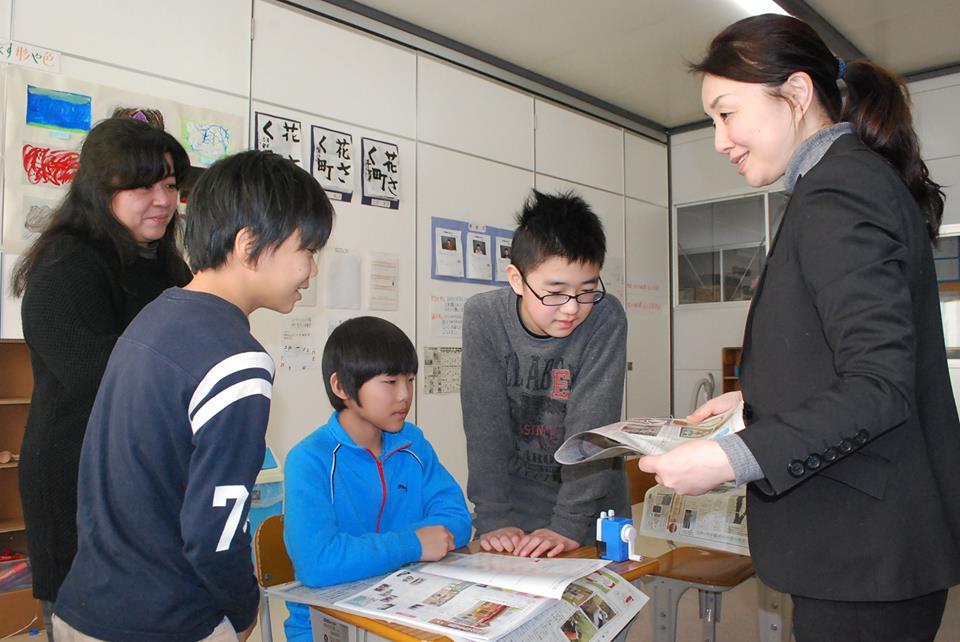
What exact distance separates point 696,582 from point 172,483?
1533 millimetres

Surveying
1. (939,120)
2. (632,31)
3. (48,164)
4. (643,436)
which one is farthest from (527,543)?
(939,120)

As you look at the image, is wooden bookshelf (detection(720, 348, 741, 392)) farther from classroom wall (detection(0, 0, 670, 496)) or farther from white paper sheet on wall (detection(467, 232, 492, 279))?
white paper sheet on wall (detection(467, 232, 492, 279))

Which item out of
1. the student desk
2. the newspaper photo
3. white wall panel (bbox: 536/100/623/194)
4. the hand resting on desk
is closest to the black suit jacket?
the newspaper photo

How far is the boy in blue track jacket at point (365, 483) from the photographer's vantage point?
52.5 inches

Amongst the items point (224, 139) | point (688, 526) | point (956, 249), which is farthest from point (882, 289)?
point (956, 249)

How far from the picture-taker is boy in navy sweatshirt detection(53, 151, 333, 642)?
902 mm

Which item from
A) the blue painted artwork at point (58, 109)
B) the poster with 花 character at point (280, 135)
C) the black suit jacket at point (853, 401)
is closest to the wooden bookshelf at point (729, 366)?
the poster with 花 character at point (280, 135)

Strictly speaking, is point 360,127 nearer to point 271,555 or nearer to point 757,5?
point 757,5

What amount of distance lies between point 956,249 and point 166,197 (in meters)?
4.44

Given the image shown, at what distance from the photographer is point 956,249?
4367 mm

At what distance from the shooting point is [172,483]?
0.94 metres

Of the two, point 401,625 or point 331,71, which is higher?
point 331,71

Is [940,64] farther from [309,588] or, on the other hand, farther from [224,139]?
[309,588]

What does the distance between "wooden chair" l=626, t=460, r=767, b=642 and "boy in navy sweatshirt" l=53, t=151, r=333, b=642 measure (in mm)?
1299
